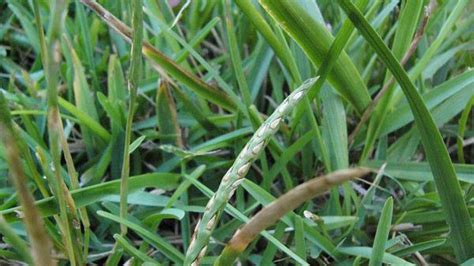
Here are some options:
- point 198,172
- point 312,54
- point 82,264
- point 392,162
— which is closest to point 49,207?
point 82,264

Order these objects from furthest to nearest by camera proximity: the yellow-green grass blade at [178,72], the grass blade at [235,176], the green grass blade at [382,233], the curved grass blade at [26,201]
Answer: the yellow-green grass blade at [178,72]
the green grass blade at [382,233]
the grass blade at [235,176]
the curved grass blade at [26,201]

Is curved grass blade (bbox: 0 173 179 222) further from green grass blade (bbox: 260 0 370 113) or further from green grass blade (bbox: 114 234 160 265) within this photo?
green grass blade (bbox: 260 0 370 113)

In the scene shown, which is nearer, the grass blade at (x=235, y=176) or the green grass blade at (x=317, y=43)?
the grass blade at (x=235, y=176)

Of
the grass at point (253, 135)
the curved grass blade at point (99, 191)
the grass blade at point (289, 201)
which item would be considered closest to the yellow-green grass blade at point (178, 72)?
the grass at point (253, 135)

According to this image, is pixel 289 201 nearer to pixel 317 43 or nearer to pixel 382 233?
pixel 382 233

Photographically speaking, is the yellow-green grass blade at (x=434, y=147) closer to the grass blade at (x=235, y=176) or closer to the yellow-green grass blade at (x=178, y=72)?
the grass blade at (x=235, y=176)

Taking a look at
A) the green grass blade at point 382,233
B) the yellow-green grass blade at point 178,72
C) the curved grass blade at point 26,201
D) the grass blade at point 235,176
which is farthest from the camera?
the yellow-green grass blade at point 178,72

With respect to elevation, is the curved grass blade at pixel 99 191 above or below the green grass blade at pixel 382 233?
above

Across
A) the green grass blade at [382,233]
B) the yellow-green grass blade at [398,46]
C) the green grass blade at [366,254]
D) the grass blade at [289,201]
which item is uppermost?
the grass blade at [289,201]
